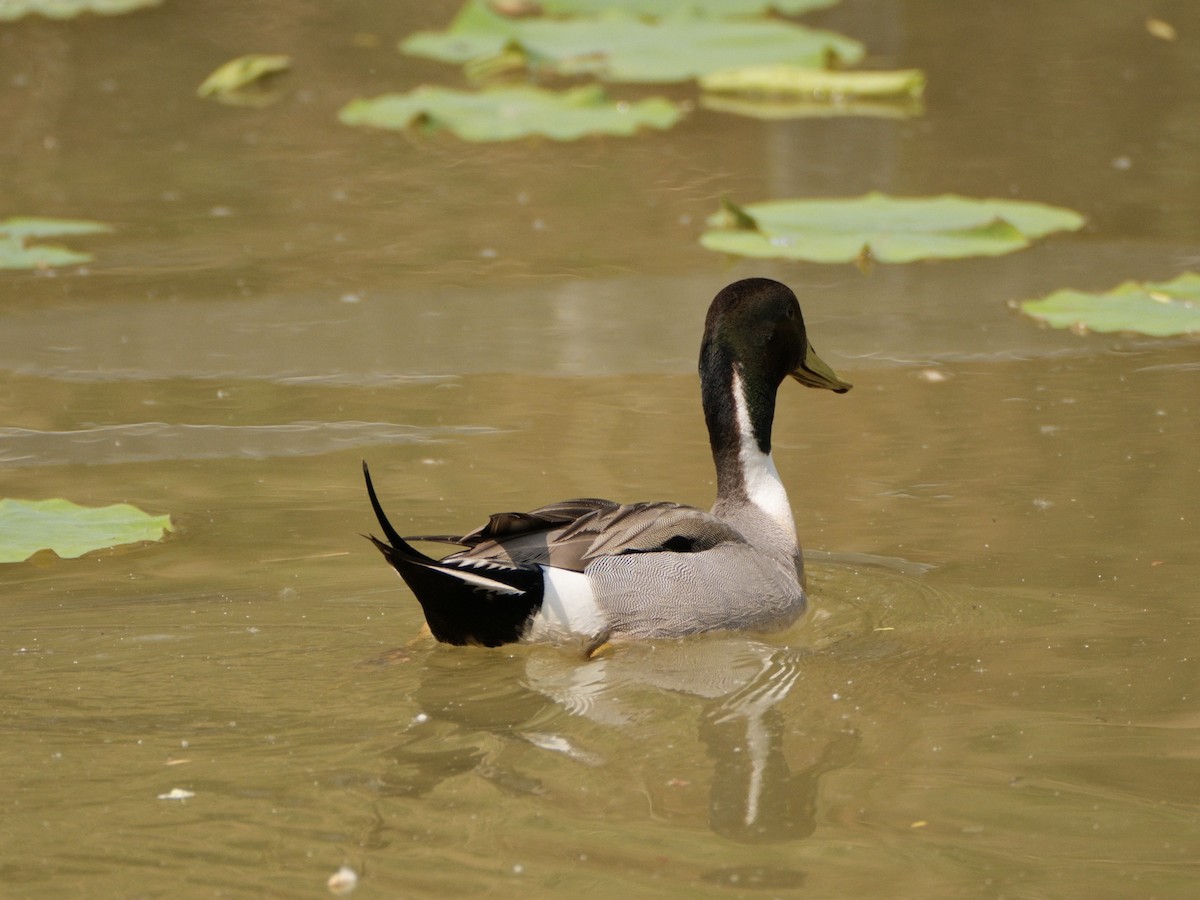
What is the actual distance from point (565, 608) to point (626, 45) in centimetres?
845

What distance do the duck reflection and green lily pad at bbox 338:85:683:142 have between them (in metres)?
5.98

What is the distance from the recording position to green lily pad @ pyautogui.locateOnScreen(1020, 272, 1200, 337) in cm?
714

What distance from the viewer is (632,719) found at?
14.4 feet

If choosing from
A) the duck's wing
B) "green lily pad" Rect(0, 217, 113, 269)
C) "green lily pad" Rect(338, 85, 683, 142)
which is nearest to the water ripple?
the duck's wing

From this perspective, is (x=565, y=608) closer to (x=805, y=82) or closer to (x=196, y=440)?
(x=196, y=440)

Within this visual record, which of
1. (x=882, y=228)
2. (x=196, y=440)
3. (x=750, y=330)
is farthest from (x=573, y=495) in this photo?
(x=882, y=228)

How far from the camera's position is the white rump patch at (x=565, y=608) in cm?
486

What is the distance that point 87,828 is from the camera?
377cm

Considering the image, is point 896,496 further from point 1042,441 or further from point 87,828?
point 87,828

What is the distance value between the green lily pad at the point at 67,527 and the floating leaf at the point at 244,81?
7.31 meters

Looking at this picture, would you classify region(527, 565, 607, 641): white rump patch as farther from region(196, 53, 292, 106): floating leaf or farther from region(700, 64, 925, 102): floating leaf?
region(196, 53, 292, 106): floating leaf

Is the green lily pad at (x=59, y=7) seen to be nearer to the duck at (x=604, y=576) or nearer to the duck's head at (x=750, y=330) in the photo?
the duck's head at (x=750, y=330)

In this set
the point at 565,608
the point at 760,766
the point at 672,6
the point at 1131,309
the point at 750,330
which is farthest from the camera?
the point at 672,6

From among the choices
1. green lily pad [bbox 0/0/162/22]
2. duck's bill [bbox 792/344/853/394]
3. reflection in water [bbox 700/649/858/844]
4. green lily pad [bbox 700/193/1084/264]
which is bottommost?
green lily pad [bbox 0/0/162/22]
